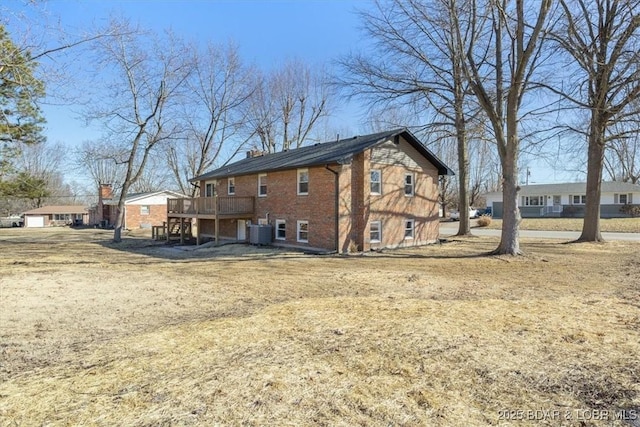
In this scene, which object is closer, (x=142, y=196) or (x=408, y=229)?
(x=408, y=229)

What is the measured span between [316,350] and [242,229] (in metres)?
18.3

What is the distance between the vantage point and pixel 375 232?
61.4ft

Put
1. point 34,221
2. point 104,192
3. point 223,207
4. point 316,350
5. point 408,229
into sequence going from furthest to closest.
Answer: point 34,221, point 104,192, point 223,207, point 408,229, point 316,350

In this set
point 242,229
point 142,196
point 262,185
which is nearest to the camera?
point 262,185

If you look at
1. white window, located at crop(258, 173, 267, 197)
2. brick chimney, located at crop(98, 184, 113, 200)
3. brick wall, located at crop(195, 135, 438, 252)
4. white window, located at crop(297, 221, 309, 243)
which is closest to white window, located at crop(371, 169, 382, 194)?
brick wall, located at crop(195, 135, 438, 252)

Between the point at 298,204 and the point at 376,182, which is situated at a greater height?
the point at 376,182

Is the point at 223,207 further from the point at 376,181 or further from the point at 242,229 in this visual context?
the point at 376,181

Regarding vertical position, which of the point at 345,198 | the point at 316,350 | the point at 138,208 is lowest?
the point at 316,350

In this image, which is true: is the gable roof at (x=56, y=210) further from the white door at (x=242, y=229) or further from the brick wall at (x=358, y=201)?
the brick wall at (x=358, y=201)

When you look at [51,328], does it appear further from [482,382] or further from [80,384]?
[482,382]

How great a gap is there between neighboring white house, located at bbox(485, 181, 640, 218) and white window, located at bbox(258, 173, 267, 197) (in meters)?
34.1

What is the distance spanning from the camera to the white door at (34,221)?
184 ft

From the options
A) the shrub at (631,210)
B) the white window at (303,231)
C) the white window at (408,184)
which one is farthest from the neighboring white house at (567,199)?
the white window at (303,231)

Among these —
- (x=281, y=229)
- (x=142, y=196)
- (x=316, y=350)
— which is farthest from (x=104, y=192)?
(x=316, y=350)
